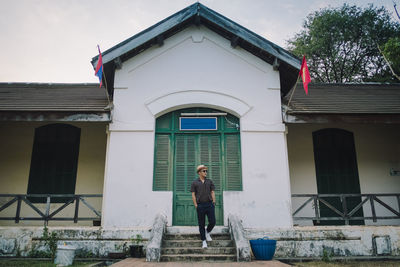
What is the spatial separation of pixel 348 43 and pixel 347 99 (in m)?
14.9

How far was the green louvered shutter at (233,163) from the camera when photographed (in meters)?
7.84

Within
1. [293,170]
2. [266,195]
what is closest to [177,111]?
[266,195]

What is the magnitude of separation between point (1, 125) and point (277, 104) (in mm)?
8596

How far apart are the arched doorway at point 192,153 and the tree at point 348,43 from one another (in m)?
16.6

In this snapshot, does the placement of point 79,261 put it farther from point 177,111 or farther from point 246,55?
point 246,55

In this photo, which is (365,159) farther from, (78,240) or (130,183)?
(78,240)

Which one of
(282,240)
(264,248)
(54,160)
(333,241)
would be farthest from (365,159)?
(54,160)

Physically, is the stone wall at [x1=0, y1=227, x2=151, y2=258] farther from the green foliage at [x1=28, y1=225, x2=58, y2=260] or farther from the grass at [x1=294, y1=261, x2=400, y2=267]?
the grass at [x1=294, y1=261, x2=400, y2=267]

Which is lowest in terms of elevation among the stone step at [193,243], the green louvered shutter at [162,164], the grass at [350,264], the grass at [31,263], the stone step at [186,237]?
the grass at [350,264]

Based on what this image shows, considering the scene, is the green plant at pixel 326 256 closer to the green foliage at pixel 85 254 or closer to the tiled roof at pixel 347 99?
the tiled roof at pixel 347 99

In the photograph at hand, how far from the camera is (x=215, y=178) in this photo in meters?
7.91

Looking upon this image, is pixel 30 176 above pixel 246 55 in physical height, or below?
below

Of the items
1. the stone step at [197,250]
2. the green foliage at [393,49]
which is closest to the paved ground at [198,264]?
the stone step at [197,250]

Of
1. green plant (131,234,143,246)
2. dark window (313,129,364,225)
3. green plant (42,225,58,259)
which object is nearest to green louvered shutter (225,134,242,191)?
green plant (131,234,143,246)
